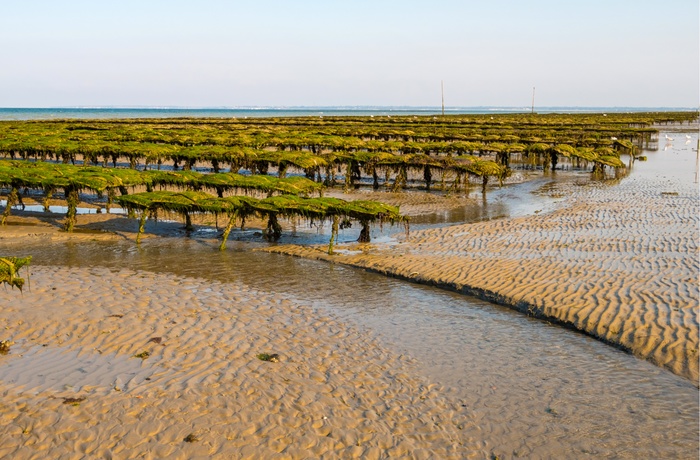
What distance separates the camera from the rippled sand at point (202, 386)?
29.2 feet

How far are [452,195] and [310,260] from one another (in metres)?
16.6

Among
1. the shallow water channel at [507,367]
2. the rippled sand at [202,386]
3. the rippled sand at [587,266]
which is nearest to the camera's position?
the rippled sand at [202,386]

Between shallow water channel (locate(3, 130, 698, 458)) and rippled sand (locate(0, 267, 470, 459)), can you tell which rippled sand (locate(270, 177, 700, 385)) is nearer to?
shallow water channel (locate(3, 130, 698, 458))

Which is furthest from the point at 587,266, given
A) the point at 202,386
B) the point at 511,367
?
the point at 202,386

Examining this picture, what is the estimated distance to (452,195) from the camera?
35656mm

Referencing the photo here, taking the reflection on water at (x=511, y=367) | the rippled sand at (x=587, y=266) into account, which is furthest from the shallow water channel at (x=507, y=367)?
the rippled sand at (x=587, y=266)

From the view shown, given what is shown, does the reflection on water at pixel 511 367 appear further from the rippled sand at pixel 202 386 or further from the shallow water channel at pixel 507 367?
the rippled sand at pixel 202 386

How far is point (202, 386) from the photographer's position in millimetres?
10664

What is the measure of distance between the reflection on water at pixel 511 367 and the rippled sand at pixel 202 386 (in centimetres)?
74

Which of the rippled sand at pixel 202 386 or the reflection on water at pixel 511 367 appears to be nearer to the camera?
the rippled sand at pixel 202 386

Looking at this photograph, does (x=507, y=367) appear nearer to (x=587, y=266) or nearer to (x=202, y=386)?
(x=202, y=386)

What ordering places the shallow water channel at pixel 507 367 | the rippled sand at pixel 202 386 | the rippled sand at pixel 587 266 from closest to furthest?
the rippled sand at pixel 202 386 → the shallow water channel at pixel 507 367 → the rippled sand at pixel 587 266

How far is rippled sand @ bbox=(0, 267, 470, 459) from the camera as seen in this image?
8914 millimetres

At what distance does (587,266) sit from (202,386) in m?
12.3
